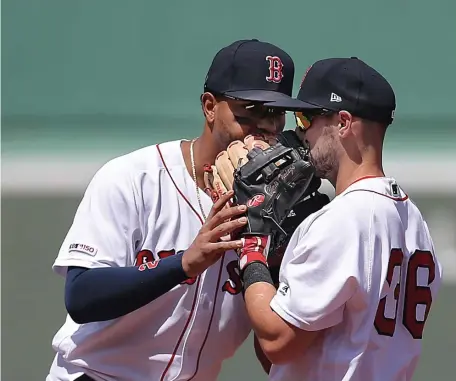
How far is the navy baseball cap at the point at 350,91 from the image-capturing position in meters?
2.34

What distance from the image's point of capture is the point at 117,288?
2.55 m

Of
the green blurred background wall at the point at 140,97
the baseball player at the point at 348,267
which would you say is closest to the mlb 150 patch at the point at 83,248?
the baseball player at the point at 348,267

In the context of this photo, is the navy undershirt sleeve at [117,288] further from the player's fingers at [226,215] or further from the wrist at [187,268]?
the player's fingers at [226,215]

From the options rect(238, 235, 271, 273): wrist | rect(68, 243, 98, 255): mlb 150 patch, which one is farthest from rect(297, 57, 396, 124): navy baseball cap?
rect(68, 243, 98, 255): mlb 150 patch

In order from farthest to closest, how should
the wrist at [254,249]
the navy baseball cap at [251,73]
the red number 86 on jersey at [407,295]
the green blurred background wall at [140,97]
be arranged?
the green blurred background wall at [140,97], the navy baseball cap at [251,73], the wrist at [254,249], the red number 86 on jersey at [407,295]

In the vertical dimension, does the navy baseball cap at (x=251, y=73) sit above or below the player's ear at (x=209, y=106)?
above

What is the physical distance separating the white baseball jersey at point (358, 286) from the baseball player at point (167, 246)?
1.40ft

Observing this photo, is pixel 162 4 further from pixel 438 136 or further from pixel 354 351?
pixel 354 351

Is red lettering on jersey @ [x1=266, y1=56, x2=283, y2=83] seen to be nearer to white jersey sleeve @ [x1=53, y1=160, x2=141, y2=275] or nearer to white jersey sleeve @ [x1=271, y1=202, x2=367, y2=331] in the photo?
white jersey sleeve @ [x1=53, y1=160, x2=141, y2=275]

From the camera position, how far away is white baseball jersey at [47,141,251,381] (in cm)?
269

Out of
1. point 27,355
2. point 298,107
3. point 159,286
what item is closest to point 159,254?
point 159,286

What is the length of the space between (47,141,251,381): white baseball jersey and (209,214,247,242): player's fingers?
1.04 feet

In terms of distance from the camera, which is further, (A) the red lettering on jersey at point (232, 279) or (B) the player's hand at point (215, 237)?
(A) the red lettering on jersey at point (232, 279)

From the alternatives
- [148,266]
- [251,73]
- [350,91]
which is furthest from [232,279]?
[350,91]
